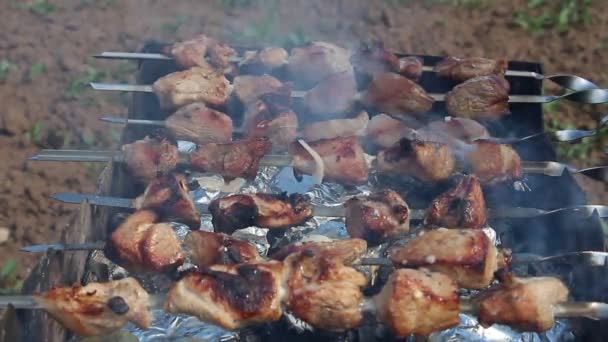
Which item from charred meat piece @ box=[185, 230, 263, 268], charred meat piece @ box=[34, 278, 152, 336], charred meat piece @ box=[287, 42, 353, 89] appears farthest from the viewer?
charred meat piece @ box=[287, 42, 353, 89]

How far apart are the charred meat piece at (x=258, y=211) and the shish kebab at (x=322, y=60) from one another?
1114 mm

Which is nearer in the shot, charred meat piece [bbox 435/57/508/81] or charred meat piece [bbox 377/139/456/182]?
charred meat piece [bbox 377/139/456/182]

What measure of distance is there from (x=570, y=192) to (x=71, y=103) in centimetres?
370

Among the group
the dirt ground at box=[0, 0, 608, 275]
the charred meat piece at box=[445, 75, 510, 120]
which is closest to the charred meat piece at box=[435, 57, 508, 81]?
the charred meat piece at box=[445, 75, 510, 120]

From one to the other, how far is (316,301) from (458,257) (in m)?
0.53

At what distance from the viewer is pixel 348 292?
2.22 meters

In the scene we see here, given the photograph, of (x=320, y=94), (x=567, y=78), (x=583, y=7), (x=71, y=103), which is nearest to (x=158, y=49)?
(x=320, y=94)

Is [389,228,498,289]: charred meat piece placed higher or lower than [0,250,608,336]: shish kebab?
higher

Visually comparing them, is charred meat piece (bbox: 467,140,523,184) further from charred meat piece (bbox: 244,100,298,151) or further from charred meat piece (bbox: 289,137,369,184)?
charred meat piece (bbox: 244,100,298,151)

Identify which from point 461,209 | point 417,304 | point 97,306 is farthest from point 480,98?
point 97,306

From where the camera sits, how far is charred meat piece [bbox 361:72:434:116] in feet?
10.9

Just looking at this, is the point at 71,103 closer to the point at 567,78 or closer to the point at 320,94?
the point at 320,94

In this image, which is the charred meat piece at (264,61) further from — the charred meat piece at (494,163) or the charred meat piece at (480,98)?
the charred meat piece at (494,163)

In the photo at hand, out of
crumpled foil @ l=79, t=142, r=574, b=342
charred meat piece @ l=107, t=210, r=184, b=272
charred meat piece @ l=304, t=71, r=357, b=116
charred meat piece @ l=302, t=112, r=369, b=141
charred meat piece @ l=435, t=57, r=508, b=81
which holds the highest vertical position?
charred meat piece @ l=435, t=57, r=508, b=81
